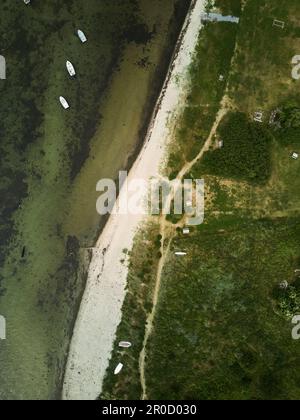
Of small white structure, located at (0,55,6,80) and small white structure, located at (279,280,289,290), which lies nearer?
small white structure, located at (0,55,6,80)

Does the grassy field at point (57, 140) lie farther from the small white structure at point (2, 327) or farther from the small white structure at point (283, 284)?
the small white structure at point (283, 284)

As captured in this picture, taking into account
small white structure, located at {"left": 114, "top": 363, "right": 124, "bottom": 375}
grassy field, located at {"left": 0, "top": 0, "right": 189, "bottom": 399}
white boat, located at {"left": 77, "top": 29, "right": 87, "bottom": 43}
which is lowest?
small white structure, located at {"left": 114, "top": 363, "right": 124, "bottom": 375}

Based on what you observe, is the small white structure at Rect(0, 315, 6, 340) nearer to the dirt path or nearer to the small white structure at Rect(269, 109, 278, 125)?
the dirt path

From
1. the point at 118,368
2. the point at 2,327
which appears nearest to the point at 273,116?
the point at 118,368

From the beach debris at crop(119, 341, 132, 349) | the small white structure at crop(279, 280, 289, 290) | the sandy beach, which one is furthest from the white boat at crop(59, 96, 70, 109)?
the small white structure at crop(279, 280, 289, 290)

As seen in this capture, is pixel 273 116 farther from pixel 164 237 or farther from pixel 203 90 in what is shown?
pixel 164 237
